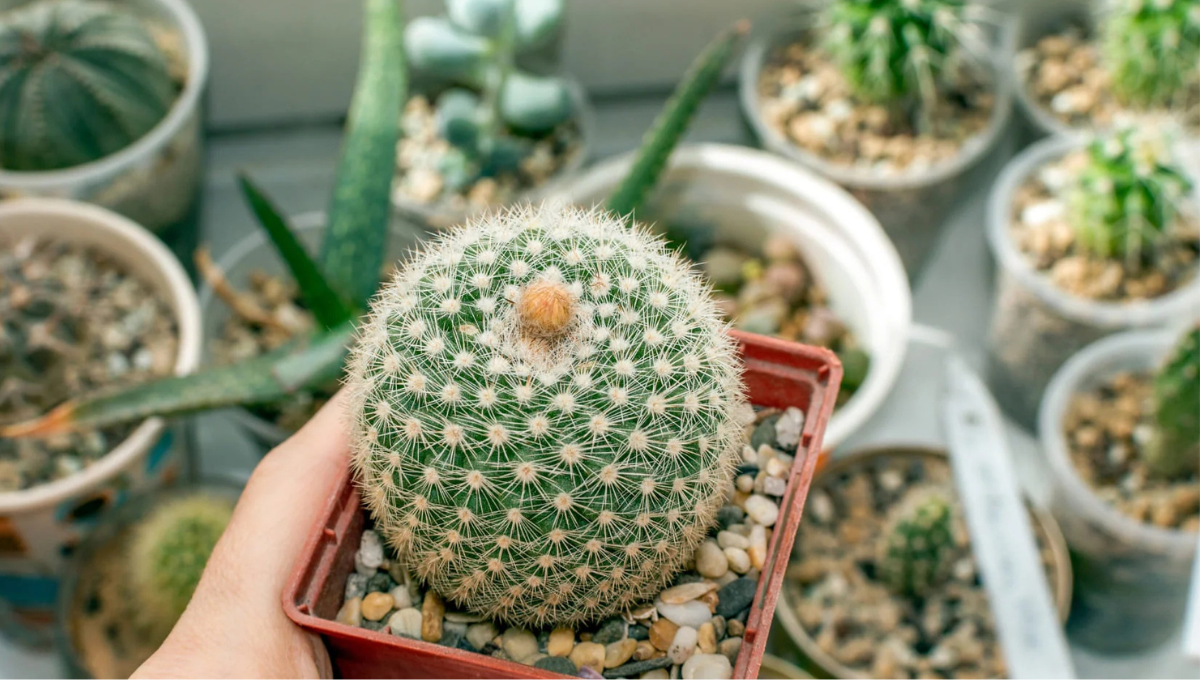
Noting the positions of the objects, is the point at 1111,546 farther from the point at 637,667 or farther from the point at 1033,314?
the point at 637,667

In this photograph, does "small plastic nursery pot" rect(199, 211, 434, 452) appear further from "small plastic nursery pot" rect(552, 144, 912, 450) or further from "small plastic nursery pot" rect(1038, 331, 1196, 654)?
"small plastic nursery pot" rect(1038, 331, 1196, 654)

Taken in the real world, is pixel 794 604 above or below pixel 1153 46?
below

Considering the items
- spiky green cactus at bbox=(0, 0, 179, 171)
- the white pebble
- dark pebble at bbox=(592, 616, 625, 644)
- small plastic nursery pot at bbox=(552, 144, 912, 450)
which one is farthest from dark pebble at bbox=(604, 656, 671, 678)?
spiky green cactus at bbox=(0, 0, 179, 171)

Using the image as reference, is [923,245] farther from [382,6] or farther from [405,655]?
[405,655]

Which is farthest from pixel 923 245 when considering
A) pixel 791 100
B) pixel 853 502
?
pixel 853 502

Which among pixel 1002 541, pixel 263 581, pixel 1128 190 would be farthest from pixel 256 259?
pixel 1128 190

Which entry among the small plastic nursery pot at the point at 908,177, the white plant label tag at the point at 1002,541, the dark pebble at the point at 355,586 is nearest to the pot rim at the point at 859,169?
the small plastic nursery pot at the point at 908,177
